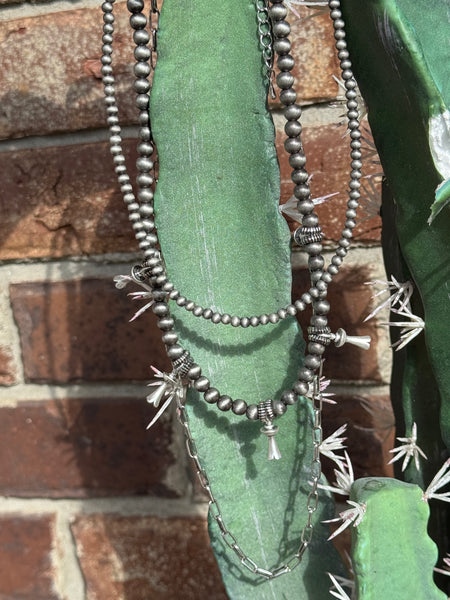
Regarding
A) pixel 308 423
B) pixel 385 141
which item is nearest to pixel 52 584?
pixel 308 423

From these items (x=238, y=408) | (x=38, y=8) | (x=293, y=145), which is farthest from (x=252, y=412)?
(x=38, y=8)

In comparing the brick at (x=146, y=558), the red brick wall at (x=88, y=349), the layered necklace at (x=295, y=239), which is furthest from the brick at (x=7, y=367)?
the layered necklace at (x=295, y=239)

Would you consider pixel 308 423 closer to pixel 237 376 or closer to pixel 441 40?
pixel 237 376

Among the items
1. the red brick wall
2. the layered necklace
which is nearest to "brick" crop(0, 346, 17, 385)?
the red brick wall

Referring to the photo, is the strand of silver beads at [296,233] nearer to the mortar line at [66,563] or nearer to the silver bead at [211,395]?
the silver bead at [211,395]

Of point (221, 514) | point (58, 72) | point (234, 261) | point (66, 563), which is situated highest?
point (58, 72)

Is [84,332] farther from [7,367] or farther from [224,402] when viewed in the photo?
[224,402]

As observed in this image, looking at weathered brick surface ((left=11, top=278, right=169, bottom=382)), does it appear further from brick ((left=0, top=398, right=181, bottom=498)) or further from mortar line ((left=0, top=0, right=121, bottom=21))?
mortar line ((left=0, top=0, right=121, bottom=21))
